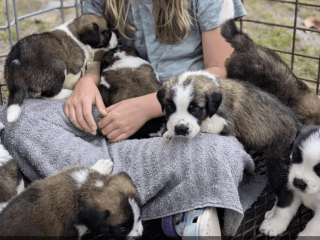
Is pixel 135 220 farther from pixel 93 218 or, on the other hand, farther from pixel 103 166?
pixel 103 166

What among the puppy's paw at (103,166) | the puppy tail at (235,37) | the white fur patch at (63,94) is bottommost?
the puppy's paw at (103,166)

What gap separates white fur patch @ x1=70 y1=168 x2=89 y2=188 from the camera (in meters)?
2.57

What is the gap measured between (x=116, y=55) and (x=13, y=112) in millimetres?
933

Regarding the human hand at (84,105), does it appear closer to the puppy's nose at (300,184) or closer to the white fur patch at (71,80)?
the white fur patch at (71,80)

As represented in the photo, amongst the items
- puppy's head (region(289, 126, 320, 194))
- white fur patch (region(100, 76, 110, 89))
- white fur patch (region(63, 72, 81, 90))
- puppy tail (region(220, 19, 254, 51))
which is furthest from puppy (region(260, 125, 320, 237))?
white fur patch (region(63, 72, 81, 90))

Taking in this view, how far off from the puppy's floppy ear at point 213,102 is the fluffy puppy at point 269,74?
2.03ft

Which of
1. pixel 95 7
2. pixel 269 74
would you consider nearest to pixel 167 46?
pixel 95 7

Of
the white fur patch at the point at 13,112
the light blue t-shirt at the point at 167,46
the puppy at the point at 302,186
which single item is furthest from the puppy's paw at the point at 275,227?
the white fur patch at the point at 13,112

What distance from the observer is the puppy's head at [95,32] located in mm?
3676

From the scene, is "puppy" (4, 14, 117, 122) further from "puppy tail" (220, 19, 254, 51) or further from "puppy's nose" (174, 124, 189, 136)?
"puppy's nose" (174, 124, 189, 136)

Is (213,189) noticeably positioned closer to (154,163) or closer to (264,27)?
(154,163)

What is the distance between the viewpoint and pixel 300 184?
263 centimetres

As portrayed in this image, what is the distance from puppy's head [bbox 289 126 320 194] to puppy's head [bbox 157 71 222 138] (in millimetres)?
525

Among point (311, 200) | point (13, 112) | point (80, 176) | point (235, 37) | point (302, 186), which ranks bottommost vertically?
point (311, 200)
